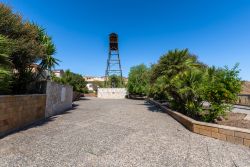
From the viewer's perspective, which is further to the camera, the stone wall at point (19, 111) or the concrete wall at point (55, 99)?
the concrete wall at point (55, 99)

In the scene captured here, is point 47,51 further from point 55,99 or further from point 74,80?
point 74,80

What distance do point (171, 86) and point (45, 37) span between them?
8309 millimetres

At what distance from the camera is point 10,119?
6371 mm

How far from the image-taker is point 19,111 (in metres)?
7.01

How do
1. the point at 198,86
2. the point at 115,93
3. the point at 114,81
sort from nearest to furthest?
the point at 198,86, the point at 115,93, the point at 114,81

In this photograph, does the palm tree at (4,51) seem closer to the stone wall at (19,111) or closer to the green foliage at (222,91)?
the stone wall at (19,111)

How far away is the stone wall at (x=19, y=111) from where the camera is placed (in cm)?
600

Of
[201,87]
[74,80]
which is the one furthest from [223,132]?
[74,80]

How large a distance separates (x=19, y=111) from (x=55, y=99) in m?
4.30

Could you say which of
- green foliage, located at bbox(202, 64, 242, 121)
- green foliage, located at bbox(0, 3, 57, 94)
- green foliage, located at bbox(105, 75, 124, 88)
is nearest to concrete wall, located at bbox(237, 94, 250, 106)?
green foliage, located at bbox(202, 64, 242, 121)

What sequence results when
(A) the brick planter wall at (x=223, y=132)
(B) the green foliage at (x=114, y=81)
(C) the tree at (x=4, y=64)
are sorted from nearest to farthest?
(A) the brick planter wall at (x=223, y=132) < (C) the tree at (x=4, y=64) < (B) the green foliage at (x=114, y=81)

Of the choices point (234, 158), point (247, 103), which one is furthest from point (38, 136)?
point (247, 103)

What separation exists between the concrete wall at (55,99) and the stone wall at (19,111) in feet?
2.62

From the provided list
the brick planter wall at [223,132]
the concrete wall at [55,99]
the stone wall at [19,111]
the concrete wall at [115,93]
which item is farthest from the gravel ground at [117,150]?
the concrete wall at [115,93]
